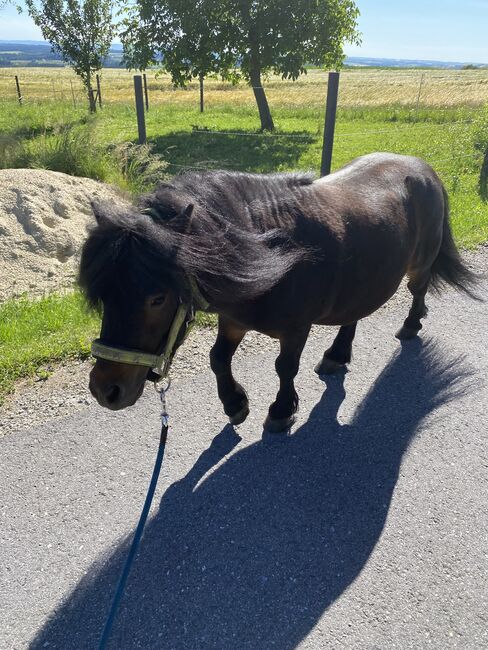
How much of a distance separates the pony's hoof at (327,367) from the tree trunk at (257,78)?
14.0m

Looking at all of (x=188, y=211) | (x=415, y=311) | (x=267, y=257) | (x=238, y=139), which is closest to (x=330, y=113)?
(x=415, y=311)

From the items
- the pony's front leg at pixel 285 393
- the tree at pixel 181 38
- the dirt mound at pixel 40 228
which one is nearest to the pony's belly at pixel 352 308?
the pony's front leg at pixel 285 393

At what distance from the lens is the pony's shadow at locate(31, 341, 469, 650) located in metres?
2.03

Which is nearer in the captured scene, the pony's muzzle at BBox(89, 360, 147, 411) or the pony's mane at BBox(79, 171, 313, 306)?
the pony's mane at BBox(79, 171, 313, 306)

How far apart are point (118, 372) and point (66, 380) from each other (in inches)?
67.8

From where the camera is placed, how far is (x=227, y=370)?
3051mm

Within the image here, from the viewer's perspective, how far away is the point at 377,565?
2305 mm

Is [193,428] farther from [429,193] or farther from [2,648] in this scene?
[429,193]

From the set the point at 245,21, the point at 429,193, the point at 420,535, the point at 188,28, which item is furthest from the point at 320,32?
the point at 420,535

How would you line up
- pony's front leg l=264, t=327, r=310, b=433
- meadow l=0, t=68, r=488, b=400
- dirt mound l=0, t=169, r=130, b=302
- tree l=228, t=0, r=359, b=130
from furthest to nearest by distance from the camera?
tree l=228, t=0, r=359, b=130
meadow l=0, t=68, r=488, b=400
dirt mound l=0, t=169, r=130, b=302
pony's front leg l=264, t=327, r=310, b=433

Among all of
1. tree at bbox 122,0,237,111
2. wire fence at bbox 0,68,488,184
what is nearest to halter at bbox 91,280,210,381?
wire fence at bbox 0,68,488,184

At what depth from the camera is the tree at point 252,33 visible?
15.5m

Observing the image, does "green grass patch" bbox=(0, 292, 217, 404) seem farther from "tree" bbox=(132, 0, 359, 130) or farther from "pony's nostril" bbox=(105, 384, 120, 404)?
"tree" bbox=(132, 0, 359, 130)

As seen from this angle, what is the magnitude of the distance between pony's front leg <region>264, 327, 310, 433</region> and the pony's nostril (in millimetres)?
1134
